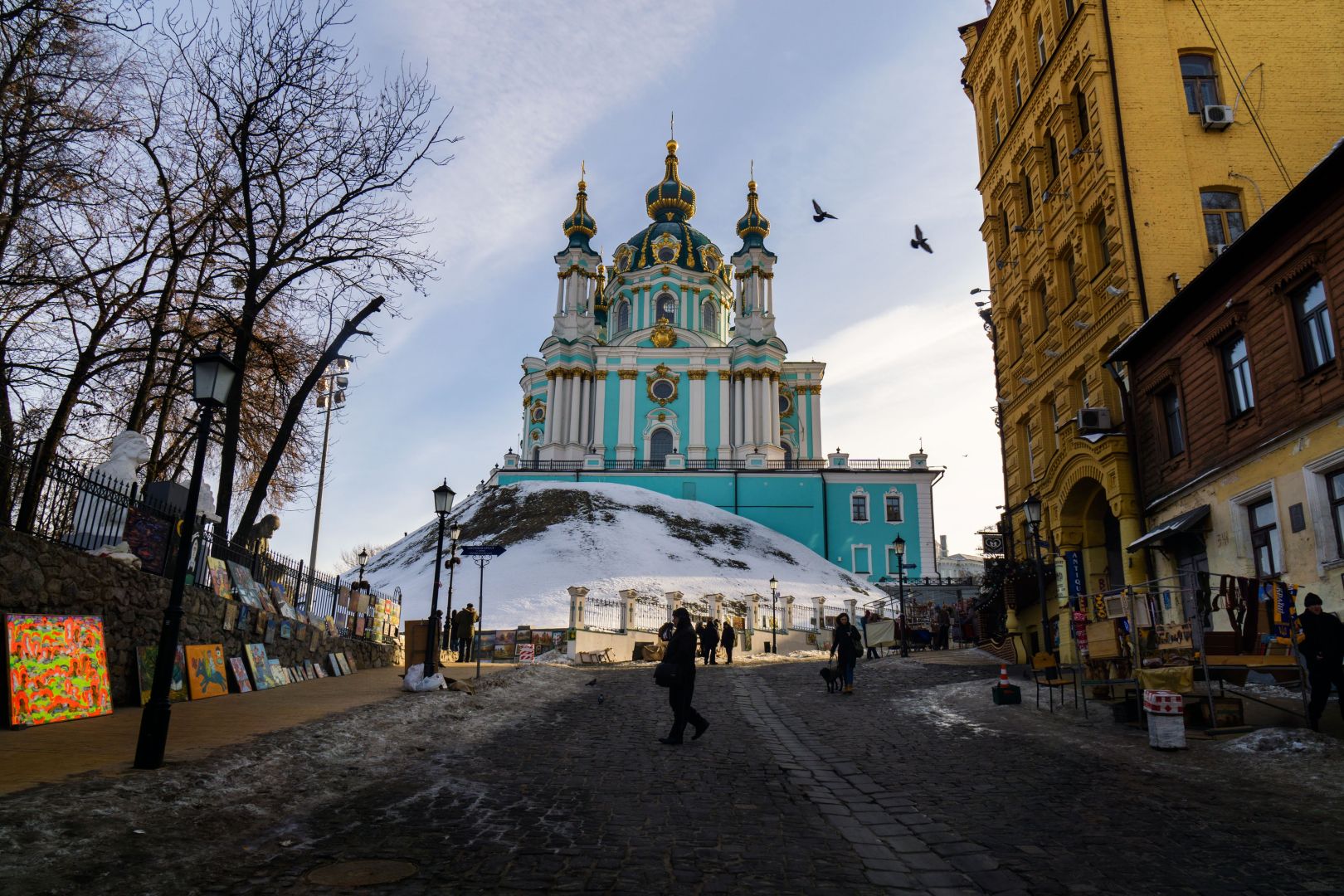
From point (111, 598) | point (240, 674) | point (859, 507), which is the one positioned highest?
point (859, 507)

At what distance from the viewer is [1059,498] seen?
2181 cm

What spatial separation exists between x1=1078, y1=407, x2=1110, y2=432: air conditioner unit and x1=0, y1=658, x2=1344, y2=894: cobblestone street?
29.9 feet

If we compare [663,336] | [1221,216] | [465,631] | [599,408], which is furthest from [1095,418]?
[663,336]

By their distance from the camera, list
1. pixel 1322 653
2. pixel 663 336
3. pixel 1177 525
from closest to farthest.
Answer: pixel 1322 653 < pixel 1177 525 < pixel 663 336

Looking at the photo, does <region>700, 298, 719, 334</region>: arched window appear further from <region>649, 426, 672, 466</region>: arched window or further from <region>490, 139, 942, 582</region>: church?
<region>649, 426, 672, 466</region>: arched window

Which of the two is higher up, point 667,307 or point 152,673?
point 667,307

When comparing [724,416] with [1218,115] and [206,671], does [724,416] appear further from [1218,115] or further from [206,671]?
[206,671]


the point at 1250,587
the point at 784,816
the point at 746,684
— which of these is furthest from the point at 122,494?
the point at 1250,587

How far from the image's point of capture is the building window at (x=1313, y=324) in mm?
13297

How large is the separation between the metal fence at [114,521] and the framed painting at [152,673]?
3.95ft

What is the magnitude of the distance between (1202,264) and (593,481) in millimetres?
49619

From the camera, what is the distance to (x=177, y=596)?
8008 millimetres

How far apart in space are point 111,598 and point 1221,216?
69.9 ft

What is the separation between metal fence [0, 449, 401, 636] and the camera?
11.0m
